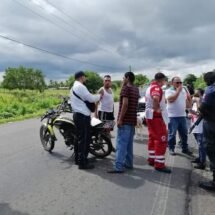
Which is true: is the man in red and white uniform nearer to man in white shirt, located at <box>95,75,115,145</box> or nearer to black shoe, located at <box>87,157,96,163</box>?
black shoe, located at <box>87,157,96,163</box>

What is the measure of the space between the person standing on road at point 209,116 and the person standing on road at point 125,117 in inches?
55.7

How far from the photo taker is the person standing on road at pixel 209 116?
537 cm

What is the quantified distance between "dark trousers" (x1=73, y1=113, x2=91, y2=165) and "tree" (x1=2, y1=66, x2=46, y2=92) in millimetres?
121007

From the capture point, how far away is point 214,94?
5.32m

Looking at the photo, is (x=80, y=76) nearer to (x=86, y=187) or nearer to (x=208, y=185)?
(x=86, y=187)

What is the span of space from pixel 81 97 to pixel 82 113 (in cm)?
32

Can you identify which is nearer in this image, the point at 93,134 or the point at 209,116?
the point at 209,116

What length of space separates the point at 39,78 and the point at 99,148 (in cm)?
12685

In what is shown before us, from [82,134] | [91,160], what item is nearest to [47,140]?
[91,160]

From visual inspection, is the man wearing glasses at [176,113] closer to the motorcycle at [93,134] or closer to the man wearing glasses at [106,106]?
the man wearing glasses at [106,106]

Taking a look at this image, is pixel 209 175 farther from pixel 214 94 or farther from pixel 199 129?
pixel 214 94

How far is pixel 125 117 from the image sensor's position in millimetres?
6496

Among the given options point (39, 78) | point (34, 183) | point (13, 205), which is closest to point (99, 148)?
point (34, 183)

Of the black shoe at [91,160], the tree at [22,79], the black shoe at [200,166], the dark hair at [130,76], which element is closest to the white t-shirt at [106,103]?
the black shoe at [91,160]
